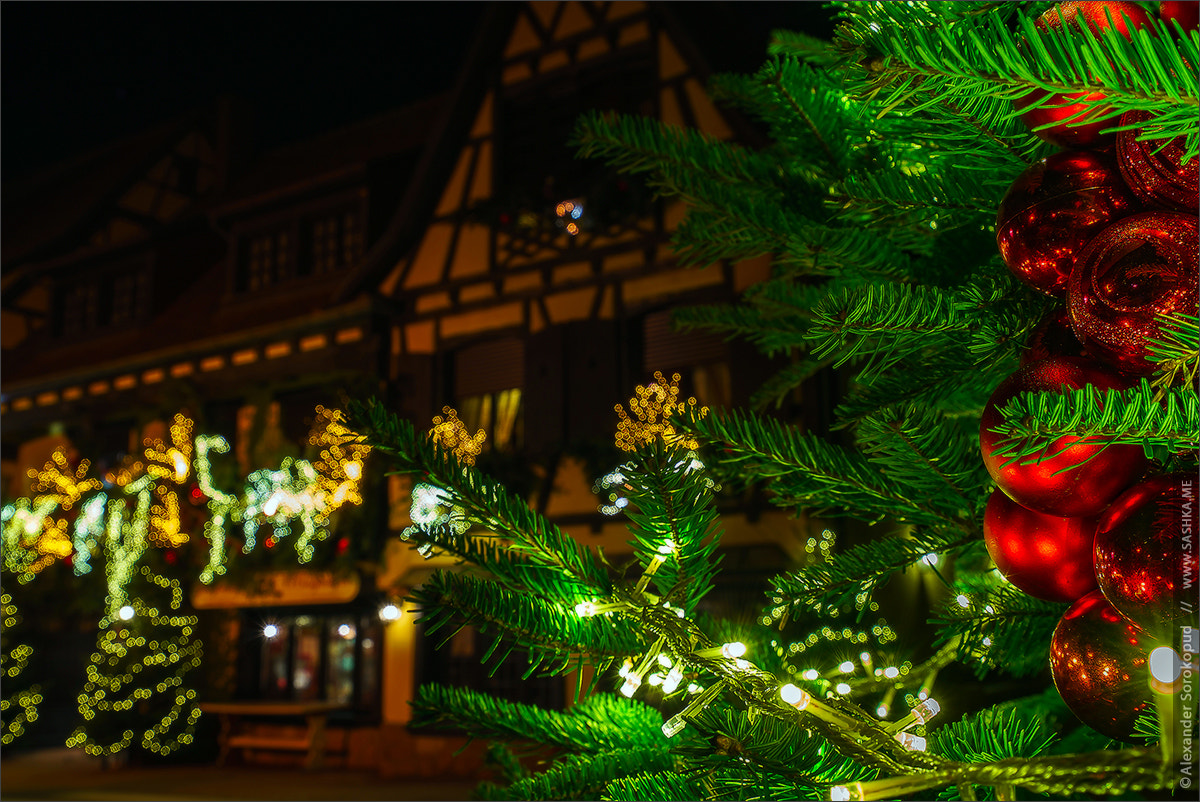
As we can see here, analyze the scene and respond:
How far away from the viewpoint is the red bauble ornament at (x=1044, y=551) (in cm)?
86

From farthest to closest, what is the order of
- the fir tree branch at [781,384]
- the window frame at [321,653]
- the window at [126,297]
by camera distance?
the window at [126,297] < the window frame at [321,653] < the fir tree branch at [781,384]

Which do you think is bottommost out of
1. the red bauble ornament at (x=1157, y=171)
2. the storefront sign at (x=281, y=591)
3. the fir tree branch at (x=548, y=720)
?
the storefront sign at (x=281, y=591)

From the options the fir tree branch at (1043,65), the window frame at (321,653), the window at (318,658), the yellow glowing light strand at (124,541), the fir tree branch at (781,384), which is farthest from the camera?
the yellow glowing light strand at (124,541)

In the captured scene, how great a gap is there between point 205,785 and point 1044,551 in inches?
476

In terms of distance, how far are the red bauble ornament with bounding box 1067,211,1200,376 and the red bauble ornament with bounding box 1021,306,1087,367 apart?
2.4 inches

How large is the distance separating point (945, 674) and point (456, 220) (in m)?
10.1

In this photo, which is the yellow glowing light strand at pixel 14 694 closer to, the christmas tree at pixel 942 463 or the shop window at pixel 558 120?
the shop window at pixel 558 120

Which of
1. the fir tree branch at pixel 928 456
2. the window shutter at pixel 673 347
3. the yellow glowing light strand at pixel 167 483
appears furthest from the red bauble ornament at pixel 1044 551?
the yellow glowing light strand at pixel 167 483

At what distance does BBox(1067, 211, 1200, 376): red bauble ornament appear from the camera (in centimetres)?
79

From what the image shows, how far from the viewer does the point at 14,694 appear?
14000mm

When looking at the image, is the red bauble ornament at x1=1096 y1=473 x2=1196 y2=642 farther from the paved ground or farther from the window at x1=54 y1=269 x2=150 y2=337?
the window at x1=54 y1=269 x2=150 y2=337

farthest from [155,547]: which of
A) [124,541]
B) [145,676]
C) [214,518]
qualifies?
[145,676]

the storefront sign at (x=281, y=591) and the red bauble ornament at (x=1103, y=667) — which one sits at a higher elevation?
the red bauble ornament at (x=1103, y=667)

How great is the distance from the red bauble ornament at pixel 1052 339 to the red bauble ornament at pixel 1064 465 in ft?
0.21
